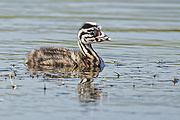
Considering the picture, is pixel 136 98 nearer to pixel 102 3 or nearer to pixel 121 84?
pixel 121 84

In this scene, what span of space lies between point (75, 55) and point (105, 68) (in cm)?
105

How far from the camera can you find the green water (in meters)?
9.52

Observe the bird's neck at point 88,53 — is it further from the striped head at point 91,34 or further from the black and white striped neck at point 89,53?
the striped head at point 91,34

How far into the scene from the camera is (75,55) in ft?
48.0

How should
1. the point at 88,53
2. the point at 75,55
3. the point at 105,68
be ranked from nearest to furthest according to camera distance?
the point at 105,68 → the point at 75,55 → the point at 88,53

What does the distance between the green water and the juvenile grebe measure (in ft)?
1.75

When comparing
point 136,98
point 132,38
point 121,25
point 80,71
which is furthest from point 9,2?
point 136,98

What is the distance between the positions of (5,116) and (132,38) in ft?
42.5

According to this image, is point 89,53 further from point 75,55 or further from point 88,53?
point 75,55

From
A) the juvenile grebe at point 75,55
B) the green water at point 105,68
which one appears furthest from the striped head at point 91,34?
the green water at point 105,68

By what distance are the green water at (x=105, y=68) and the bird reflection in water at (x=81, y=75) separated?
0.10ft

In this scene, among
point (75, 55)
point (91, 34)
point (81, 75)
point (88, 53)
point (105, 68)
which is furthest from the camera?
point (88, 53)

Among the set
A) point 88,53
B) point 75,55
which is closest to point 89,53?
point 88,53

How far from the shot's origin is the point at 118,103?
10.0m
